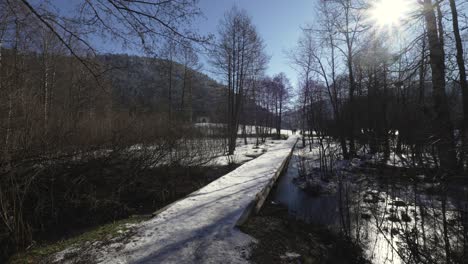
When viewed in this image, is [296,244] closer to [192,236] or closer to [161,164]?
[192,236]

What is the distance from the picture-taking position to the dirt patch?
2.93 meters

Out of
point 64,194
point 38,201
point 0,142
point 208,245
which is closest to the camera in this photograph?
point 208,245

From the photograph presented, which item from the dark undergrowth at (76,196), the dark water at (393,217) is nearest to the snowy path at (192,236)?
the dark undergrowth at (76,196)

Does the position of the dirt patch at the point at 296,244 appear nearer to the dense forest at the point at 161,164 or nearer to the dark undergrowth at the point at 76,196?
the dense forest at the point at 161,164

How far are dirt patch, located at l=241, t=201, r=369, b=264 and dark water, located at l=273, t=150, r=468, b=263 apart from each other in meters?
0.28

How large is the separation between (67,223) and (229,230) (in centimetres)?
373

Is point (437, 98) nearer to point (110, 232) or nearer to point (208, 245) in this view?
point (208, 245)

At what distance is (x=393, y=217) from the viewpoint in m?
4.18

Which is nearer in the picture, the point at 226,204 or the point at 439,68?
the point at 226,204

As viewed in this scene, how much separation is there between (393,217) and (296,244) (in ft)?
7.88

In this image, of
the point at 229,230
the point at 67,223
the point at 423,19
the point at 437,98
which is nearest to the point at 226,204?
the point at 229,230

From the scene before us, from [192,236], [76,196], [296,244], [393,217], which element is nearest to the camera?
[192,236]

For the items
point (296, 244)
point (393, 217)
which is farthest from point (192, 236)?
point (393, 217)

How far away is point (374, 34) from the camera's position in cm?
816
